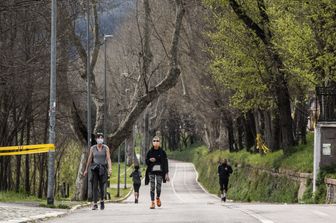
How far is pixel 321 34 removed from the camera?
92.7ft

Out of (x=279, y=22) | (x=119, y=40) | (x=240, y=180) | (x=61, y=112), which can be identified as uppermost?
(x=119, y=40)

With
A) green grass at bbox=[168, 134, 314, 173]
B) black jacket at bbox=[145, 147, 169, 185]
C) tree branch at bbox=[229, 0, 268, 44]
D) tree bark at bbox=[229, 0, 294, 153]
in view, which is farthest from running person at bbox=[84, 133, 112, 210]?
tree branch at bbox=[229, 0, 268, 44]

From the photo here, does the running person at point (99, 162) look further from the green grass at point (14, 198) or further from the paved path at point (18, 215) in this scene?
the green grass at point (14, 198)

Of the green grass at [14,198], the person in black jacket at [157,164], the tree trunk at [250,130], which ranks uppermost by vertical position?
the tree trunk at [250,130]

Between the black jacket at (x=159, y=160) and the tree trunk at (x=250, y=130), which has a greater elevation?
the tree trunk at (x=250, y=130)

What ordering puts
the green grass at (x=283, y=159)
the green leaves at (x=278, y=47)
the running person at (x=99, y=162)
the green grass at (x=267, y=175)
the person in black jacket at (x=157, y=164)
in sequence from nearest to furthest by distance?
the running person at (x=99, y=162) → the person in black jacket at (x=157, y=164) → the green leaves at (x=278, y=47) → the green grass at (x=283, y=159) → the green grass at (x=267, y=175)

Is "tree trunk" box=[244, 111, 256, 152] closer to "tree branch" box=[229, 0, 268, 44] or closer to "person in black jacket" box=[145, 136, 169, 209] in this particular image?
"tree branch" box=[229, 0, 268, 44]

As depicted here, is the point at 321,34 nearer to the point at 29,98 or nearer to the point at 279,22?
the point at 279,22

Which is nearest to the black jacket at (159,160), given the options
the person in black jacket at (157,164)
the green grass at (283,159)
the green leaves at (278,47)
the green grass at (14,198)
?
the person in black jacket at (157,164)

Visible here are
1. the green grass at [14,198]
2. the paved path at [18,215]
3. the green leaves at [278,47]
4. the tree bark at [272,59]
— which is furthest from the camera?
the tree bark at [272,59]

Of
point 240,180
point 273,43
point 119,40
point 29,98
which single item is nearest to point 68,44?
point 29,98

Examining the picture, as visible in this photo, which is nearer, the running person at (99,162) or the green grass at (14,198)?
the running person at (99,162)

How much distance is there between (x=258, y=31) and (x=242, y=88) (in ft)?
10.7

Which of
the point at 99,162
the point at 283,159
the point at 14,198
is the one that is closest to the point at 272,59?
the point at 283,159
